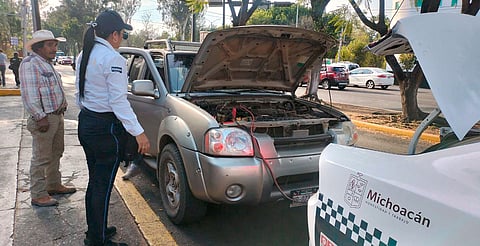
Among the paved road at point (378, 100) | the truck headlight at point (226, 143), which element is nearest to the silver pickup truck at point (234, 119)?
the truck headlight at point (226, 143)

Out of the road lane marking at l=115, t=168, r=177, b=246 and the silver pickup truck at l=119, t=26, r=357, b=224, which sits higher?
the silver pickup truck at l=119, t=26, r=357, b=224

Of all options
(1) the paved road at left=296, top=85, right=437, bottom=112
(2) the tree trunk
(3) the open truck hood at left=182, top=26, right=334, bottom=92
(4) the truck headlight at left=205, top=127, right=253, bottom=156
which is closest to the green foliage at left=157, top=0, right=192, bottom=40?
(1) the paved road at left=296, top=85, right=437, bottom=112

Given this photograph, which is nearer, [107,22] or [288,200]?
[107,22]

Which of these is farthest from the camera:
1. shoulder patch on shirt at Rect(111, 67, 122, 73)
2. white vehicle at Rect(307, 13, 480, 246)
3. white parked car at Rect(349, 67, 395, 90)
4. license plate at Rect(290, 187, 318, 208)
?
white parked car at Rect(349, 67, 395, 90)

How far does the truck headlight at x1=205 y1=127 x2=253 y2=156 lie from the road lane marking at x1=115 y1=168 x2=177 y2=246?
2.92 ft

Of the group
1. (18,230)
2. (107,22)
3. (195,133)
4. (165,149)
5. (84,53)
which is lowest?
(18,230)

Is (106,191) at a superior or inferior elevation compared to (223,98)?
inferior

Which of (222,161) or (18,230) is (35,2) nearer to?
(18,230)

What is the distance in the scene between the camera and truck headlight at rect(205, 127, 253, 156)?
2.95 m

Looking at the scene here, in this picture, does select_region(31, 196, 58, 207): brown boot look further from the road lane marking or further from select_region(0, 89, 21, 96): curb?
select_region(0, 89, 21, 96): curb

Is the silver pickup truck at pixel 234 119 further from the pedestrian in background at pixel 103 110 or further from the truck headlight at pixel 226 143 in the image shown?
the pedestrian in background at pixel 103 110

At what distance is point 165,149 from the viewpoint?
356cm

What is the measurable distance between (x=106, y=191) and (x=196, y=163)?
0.73 meters

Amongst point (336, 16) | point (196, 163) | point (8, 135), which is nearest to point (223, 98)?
point (196, 163)
